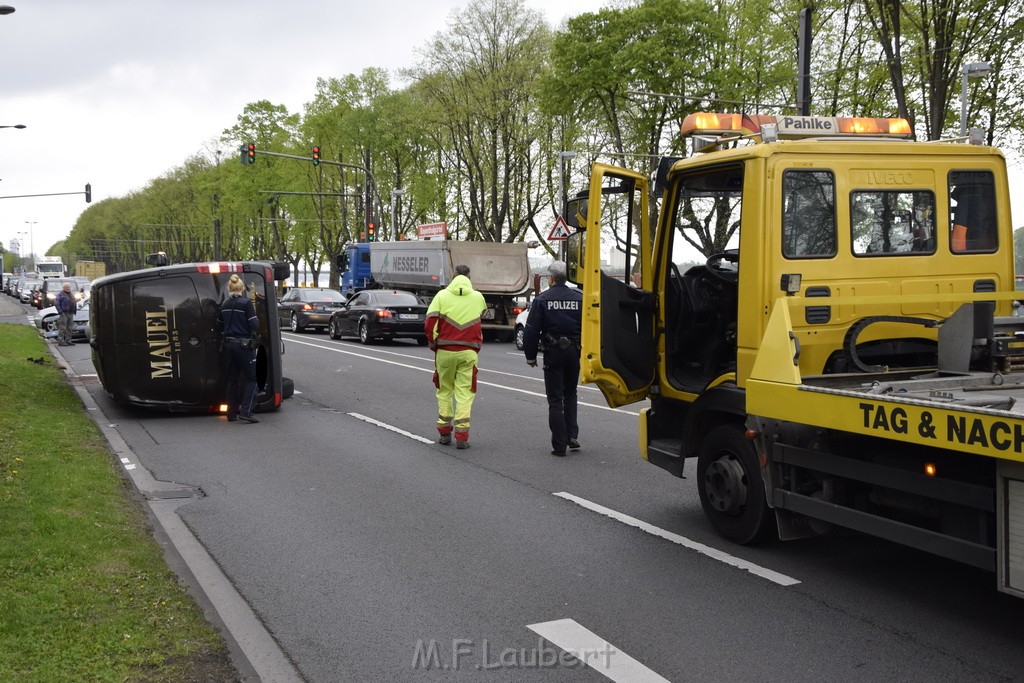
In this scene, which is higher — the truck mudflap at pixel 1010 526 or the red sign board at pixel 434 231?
Result: the red sign board at pixel 434 231

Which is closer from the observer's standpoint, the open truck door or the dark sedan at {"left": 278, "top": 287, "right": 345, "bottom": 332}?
the open truck door

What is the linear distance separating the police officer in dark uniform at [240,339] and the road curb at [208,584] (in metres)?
2.36

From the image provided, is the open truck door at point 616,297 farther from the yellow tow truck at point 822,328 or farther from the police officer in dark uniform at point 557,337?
the police officer in dark uniform at point 557,337

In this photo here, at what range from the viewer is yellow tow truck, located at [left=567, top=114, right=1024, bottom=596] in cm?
466

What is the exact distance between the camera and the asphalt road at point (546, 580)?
4.54 m

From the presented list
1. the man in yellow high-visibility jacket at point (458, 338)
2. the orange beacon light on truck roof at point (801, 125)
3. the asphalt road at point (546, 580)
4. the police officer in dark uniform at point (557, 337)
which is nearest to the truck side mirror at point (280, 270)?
the asphalt road at point (546, 580)

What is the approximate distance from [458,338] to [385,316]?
16520mm

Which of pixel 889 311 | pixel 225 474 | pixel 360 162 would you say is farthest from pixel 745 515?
pixel 360 162

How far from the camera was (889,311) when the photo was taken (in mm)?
6125

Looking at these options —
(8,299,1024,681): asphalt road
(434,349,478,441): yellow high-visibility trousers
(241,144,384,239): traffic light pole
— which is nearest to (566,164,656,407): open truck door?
(8,299,1024,681): asphalt road

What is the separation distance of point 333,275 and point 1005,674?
57.9m

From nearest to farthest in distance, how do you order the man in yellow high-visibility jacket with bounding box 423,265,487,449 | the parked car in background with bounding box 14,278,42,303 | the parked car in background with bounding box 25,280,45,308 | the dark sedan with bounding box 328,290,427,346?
the man in yellow high-visibility jacket with bounding box 423,265,487,449 → the dark sedan with bounding box 328,290,427,346 → the parked car in background with bounding box 25,280,45,308 → the parked car in background with bounding box 14,278,42,303

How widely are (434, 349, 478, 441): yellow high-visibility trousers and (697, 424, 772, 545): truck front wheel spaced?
395cm

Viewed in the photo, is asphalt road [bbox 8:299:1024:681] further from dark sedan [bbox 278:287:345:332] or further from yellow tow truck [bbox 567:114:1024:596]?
dark sedan [bbox 278:287:345:332]
